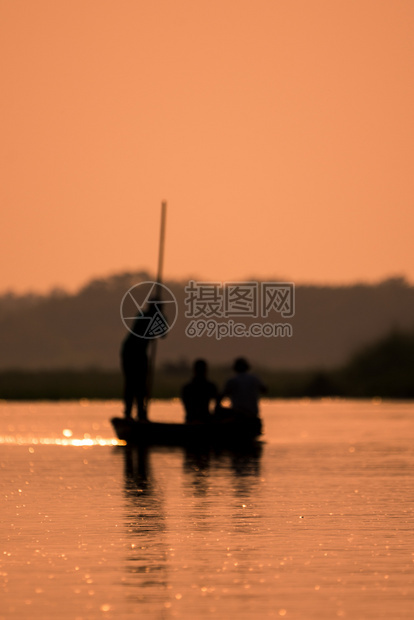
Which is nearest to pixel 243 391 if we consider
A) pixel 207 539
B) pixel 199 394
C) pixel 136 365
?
pixel 199 394

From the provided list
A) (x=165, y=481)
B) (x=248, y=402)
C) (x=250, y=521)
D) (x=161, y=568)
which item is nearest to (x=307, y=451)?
(x=248, y=402)

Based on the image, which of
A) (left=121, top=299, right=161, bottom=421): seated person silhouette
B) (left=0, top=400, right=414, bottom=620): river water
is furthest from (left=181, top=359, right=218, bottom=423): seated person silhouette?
(left=0, top=400, right=414, bottom=620): river water

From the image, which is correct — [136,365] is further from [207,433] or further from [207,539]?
[207,539]

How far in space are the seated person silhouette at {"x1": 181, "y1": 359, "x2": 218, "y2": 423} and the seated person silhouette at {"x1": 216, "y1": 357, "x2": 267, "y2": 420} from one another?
402 mm

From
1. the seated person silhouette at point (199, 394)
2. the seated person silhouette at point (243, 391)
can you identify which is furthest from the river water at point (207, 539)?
the seated person silhouette at point (199, 394)

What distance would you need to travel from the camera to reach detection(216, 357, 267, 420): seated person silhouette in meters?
25.3

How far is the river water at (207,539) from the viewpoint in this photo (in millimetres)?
→ 8508

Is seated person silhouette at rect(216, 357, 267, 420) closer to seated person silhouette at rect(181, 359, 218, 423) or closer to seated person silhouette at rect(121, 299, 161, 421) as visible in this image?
seated person silhouette at rect(181, 359, 218, 423)

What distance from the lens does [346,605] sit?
838cm

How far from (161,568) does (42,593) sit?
126cm

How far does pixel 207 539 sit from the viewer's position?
11438 mm

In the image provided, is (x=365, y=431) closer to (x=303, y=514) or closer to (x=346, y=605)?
(x=303, y=514)

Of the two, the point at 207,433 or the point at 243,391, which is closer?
the point at 243,391

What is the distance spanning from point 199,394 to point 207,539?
14.7 m
